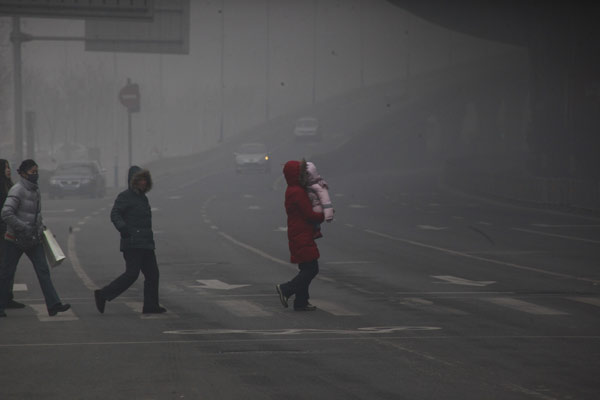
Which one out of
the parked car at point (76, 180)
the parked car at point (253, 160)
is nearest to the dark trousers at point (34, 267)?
the parked car at point (76, 180)

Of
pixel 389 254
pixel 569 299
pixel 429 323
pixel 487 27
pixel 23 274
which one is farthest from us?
pixel 487 27

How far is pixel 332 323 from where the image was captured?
45.1ft

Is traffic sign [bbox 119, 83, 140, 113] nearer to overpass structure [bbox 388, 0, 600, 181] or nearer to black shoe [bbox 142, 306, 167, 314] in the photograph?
overpass structure [bbox 388, 0, 600, 181]

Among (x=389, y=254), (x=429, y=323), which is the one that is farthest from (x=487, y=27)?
(x=429, y=323)

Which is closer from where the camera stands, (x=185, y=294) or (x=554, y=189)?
(x=185, y=294)

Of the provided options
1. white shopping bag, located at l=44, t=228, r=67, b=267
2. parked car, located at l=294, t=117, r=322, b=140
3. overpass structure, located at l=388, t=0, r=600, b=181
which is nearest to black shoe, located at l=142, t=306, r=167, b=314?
white shopping bag, located at l=44, t=228, r=67, b=267

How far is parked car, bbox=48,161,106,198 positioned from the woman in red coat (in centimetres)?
4085

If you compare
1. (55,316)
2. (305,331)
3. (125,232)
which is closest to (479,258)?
(125,232)

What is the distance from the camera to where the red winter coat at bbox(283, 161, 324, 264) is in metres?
14.8

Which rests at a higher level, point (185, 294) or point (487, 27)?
point (487, 27)

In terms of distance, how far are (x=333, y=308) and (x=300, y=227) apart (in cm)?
117

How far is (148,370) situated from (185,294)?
700 cm

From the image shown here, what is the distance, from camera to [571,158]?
5891 cm

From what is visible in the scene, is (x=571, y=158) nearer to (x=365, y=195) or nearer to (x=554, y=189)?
(x=365, y=195)
